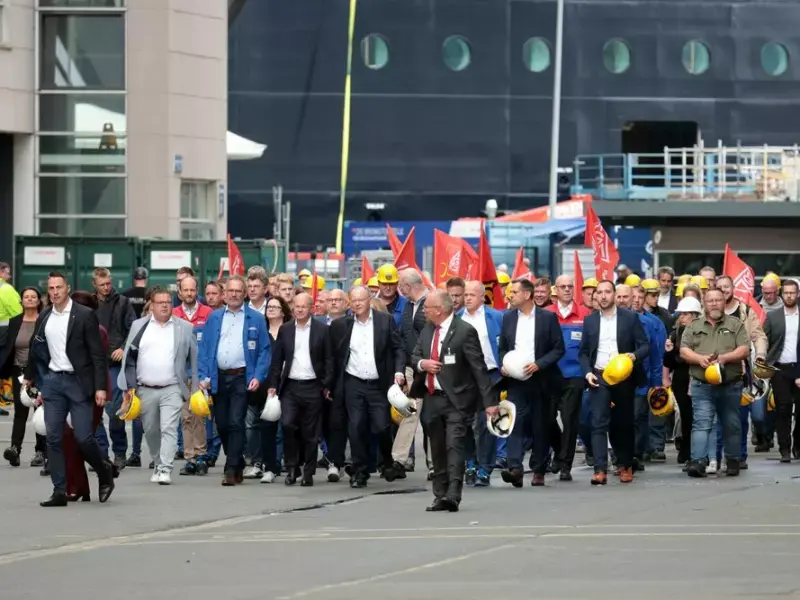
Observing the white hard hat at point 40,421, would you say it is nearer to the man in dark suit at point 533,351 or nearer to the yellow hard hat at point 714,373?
the man in dark suit at point 533,351

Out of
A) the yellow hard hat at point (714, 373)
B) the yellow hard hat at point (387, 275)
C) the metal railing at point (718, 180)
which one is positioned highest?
the metal railing at point (718, 180)

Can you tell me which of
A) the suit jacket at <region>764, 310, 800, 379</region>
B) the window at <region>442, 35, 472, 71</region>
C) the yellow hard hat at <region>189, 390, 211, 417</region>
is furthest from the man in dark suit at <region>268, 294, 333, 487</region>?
the window at <region>442, 35, 472, 71</region>

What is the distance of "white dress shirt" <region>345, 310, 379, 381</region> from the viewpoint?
16.9 metres

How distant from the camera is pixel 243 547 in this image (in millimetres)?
12273

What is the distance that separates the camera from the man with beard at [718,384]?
58.5 ft

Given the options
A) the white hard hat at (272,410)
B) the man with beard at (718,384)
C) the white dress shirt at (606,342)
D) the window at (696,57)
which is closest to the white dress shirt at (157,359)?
the white hard hat at (272,410)

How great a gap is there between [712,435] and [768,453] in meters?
3.08

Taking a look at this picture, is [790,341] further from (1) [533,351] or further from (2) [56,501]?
(2) [56,501]

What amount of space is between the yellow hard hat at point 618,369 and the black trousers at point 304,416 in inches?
102

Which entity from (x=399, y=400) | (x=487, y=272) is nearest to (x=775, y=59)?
(x=487, y=272)

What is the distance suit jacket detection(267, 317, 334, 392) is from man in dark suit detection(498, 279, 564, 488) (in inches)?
61.0

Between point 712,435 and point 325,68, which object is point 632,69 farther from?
point 712,435

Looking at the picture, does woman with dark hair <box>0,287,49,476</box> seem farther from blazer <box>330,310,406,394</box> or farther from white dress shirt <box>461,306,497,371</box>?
white dress shirt <box>461,306,497,371</box>

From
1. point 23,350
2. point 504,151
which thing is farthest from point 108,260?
point 504,151
